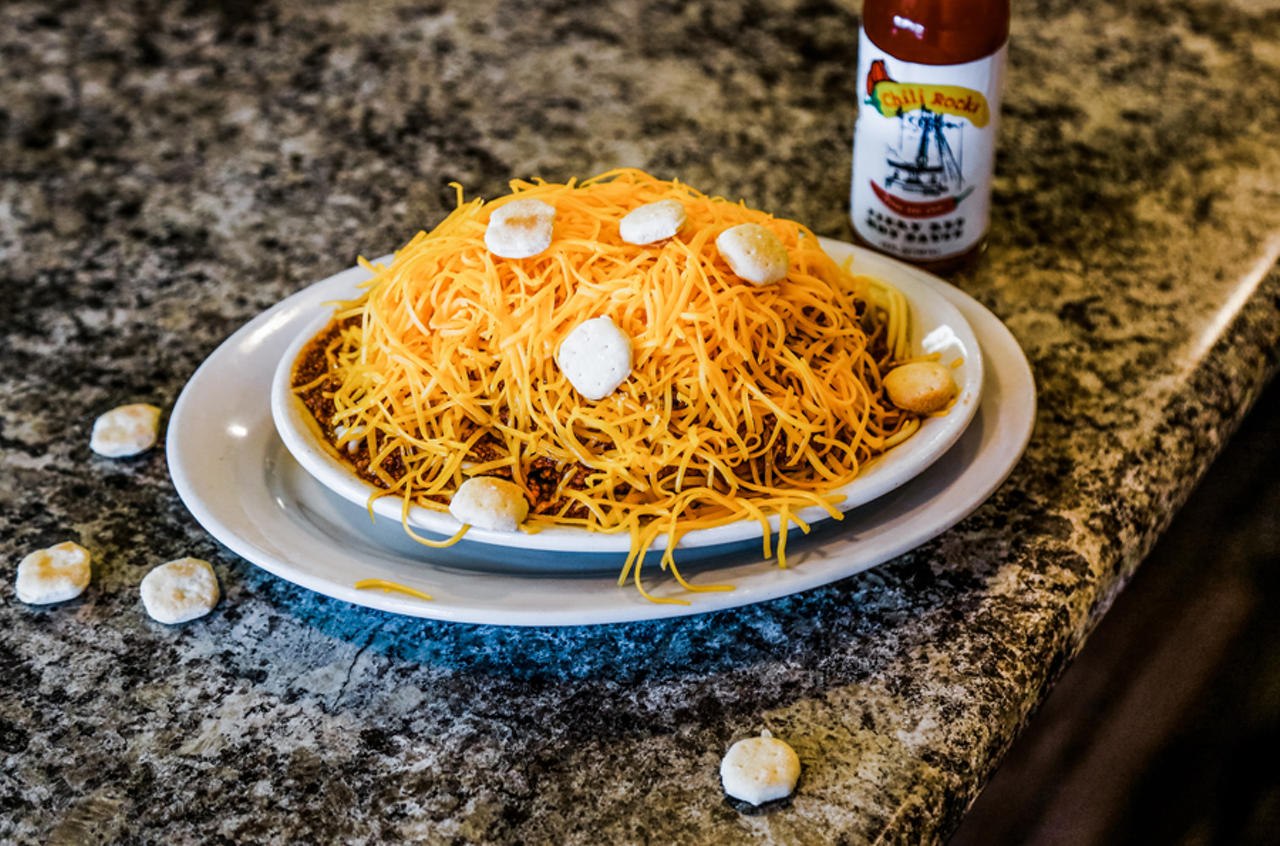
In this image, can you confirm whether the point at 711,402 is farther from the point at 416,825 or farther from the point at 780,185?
the point at 780,185

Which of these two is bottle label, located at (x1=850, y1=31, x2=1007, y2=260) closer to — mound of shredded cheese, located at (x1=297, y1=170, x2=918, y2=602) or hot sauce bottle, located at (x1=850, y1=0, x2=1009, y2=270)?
hot sauce bottle, located at (x1=850, y1=0, x2=1009, y2=270)

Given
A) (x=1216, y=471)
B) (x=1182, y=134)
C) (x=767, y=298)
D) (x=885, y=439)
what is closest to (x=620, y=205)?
(x=767, y=298)

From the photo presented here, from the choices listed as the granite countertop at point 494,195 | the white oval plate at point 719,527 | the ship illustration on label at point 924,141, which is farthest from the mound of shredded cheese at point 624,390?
the ship illustration on label at point 924,141

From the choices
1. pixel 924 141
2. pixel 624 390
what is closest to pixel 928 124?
pixel 924 141

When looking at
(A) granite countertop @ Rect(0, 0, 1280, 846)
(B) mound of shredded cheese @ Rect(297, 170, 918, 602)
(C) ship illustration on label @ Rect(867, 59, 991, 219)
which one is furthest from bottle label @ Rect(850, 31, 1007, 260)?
(B) mound of shredded cheese @ Rect(297, 170, 918, 602)

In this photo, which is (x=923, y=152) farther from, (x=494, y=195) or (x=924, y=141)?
(x=494, y=195)

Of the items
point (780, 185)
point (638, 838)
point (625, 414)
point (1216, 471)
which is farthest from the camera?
point (780, 185)
